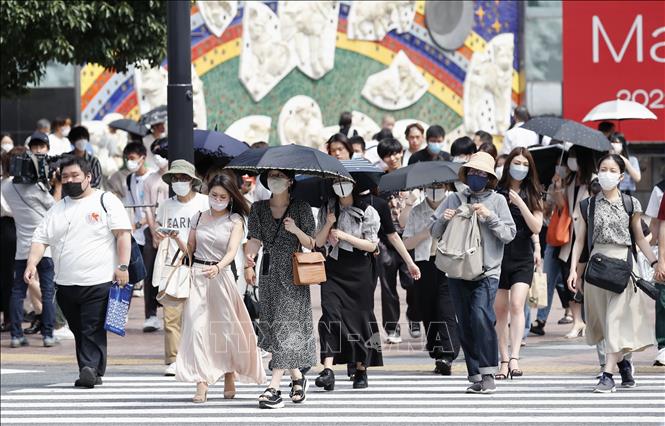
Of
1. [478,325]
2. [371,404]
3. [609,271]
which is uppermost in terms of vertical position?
[609,271]

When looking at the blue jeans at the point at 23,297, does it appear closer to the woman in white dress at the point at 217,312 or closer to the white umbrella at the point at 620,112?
the woman in white dress at the point at 217,312

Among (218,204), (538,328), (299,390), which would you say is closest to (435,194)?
(218,204)

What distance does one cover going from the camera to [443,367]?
42.3 ft

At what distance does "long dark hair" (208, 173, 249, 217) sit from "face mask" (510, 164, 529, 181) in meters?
2.36

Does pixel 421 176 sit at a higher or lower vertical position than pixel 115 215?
higher

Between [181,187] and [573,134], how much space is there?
3.53 meters

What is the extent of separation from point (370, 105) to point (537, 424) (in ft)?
62.2

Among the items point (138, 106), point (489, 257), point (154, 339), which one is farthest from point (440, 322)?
point (138, 106)

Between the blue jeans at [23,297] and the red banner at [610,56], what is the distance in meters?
8.53

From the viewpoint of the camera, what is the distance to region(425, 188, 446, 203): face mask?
1308 centimetres

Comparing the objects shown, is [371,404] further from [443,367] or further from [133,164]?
[133,164]

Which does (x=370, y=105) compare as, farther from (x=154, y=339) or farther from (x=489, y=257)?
(x=489, y=257)

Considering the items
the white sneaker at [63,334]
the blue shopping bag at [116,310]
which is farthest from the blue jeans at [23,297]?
the blue shopping bag at [116,310]

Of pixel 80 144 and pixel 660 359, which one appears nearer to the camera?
pixel 660 359
